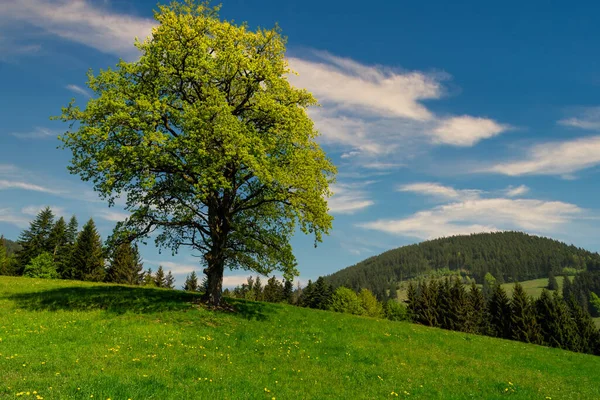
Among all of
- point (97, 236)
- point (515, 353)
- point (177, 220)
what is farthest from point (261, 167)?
point (97, 236)

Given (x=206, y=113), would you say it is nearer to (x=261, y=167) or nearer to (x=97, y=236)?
(x=261, y=167)

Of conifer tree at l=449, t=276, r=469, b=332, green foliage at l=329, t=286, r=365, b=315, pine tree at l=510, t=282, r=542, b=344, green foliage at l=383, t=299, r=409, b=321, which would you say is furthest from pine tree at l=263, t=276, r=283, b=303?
pine tree at l=510, t=282, r=542, b=344

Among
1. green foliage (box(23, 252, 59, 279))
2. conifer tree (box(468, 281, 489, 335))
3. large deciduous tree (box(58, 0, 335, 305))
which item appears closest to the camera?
large deciduous tree (box(58, 0, 335, 305))

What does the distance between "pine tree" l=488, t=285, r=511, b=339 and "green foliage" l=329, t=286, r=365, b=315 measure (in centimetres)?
3726

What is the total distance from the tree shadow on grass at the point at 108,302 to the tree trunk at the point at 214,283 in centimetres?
111

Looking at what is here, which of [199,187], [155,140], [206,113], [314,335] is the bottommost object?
[314,335]

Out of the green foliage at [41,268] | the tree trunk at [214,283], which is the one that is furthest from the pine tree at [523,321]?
the green foliage at [41,268]

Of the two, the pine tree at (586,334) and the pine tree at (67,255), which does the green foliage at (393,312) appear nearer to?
the pine tree at (586,334)

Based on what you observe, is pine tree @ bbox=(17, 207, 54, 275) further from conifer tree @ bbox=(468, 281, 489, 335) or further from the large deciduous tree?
conifer tree @ bbox=(468, 281, 489, 335)

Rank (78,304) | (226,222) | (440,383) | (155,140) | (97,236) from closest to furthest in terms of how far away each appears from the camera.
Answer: (440,383) < (155,140) < (78,304) < (226,222) < (97,236)

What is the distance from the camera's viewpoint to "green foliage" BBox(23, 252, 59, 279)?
3022 inches

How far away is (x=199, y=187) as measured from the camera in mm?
24453

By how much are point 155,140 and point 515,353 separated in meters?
30.0

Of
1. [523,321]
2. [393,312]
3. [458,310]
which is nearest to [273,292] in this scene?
[393,312]
